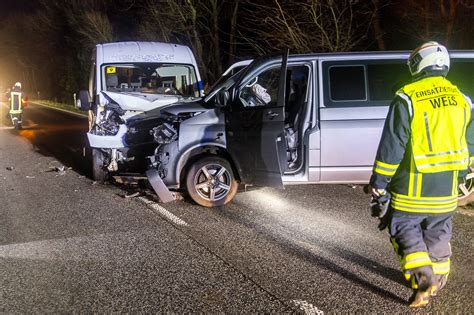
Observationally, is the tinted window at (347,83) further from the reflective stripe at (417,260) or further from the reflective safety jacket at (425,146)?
the reflective stripe at (417,260)

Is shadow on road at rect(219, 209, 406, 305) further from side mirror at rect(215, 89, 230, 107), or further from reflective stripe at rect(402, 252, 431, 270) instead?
side mirror at rect(215, 89, 230, 107)

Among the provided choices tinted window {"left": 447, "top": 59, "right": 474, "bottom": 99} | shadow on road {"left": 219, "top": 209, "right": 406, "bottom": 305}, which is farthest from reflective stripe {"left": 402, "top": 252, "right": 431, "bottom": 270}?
tinted window {"left": 447, "top": 59, "right": 474, "bottom": 99}

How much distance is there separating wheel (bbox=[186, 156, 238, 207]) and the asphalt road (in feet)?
0.51

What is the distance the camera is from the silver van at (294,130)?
19.3 feet

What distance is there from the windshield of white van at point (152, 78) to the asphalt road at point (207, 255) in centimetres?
209

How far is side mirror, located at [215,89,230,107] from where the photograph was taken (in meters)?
6.20

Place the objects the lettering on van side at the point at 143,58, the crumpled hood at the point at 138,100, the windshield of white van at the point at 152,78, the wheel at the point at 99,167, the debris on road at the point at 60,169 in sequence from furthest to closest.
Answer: the debris on road at the point at 60,169, the lettering on van side at the point at 143,58, the windshield of white van at the point at 152,78, the wheel at the point at 99,167, the crumpled hood at the point at 138,100

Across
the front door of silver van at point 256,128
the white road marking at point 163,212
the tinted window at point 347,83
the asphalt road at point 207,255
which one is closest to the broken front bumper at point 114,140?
the asphalt road at point 207,255

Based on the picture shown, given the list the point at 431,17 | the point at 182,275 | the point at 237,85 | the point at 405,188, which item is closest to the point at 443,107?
the point at 405,188

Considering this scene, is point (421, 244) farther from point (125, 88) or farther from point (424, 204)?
point (125, 88)

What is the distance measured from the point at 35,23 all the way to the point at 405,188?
52.9m

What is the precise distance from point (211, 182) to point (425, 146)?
10.9 ft

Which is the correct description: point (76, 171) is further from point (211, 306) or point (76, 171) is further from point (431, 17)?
point (431, 17)

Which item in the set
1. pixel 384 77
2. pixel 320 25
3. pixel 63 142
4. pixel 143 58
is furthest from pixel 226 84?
pixel 63 142
